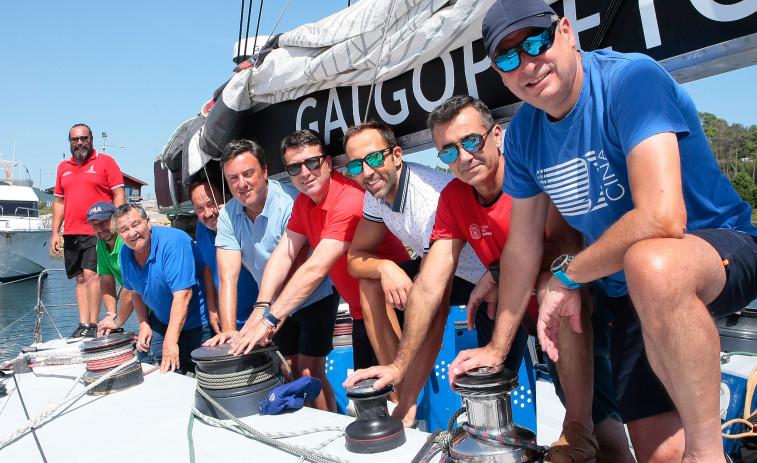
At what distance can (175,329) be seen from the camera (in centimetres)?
388

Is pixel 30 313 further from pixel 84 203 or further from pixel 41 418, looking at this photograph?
pixel 41 418

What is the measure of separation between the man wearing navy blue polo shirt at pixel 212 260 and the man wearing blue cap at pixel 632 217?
2568mm

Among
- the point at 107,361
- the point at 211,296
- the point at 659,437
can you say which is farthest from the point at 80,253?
the point at 659,437

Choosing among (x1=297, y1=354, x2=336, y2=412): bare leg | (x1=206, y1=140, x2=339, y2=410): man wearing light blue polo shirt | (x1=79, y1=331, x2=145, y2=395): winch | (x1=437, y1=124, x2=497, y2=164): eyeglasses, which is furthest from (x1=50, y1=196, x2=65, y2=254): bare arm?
(x1=437, y1=124, x2=497, y2=164): eyeglasses

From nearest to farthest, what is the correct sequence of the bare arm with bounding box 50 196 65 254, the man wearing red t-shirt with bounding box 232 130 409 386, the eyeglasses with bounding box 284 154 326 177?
the man wearing red t-shirt with bounding box 232 130 409 386
the eyeglasses with bounding box 284 154 326 177
the bare arm with bounding box 50 196 65 254

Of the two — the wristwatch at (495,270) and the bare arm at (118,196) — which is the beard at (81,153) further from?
the wristwatch at (495,270)

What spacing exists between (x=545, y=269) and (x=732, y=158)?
41.0m

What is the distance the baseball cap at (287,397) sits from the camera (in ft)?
8.45

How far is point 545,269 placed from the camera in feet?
6.95

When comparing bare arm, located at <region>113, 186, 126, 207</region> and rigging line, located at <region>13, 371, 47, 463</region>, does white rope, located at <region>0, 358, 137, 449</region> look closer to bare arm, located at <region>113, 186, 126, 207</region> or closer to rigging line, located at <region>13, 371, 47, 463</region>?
rigging line, located at <region>13, 371, 47, 463</region>

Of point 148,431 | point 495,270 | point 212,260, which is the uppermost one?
point 212,260

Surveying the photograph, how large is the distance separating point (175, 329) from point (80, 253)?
275 centimetres

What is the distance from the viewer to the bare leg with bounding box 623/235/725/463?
4.42ft

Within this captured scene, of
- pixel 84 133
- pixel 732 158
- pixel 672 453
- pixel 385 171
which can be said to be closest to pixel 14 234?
pixel 84 133
